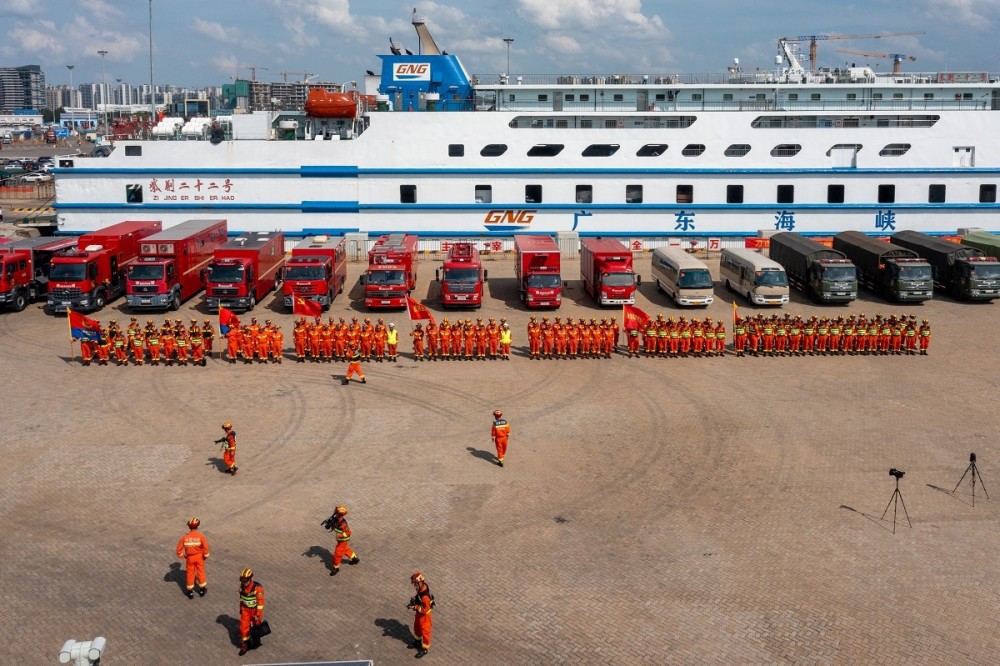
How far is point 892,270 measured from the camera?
A: 30656mm

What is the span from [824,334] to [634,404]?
737 centimetres

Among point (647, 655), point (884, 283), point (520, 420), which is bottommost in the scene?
point (647, 655)

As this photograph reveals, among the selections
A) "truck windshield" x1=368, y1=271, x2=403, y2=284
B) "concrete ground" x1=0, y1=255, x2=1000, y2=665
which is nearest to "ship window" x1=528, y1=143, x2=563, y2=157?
"truck windshield" x1=368, y1=271, x2=403, y2=284

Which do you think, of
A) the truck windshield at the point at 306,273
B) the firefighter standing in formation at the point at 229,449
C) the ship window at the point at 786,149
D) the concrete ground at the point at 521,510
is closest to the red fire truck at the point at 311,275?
the truck windshield at the point at 306,273

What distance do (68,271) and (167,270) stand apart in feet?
9.71

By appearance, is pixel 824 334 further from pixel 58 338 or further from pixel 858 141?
pixel 58 338

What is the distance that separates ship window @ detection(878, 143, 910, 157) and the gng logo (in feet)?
65.2

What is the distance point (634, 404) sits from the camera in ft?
68.5

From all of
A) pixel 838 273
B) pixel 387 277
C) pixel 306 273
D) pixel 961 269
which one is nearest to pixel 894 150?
pixel 961 269

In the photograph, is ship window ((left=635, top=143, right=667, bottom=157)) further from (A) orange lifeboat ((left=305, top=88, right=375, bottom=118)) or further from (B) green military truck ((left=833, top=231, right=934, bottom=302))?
(A) orange lifeboat ((left=305, top=88, right=375, bottom=118))

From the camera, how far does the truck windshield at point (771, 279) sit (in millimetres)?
29578

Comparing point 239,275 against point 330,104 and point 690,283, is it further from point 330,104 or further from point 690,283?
point 690,283

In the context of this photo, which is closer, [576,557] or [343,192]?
[576,557]

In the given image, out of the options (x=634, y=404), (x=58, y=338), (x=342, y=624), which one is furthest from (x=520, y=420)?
(x=58, y=338)
